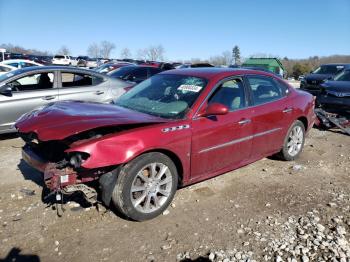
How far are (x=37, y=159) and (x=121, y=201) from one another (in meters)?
1.08

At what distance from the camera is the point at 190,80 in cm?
461

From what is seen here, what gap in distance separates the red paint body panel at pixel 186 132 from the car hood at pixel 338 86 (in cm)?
444

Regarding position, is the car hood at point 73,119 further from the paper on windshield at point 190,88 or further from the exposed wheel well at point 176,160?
the paper on windshield at point 190,88

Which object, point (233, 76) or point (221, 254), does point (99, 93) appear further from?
point (221, 254)

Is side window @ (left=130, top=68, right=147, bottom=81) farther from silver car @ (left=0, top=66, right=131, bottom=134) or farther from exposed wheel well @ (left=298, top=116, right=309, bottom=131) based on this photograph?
exposed wheel well @ (left=298, top=116, right=309, bottom=131)

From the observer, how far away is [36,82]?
24.0 ft

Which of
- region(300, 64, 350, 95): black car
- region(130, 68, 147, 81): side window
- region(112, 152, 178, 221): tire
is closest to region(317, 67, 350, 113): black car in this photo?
region(300, 64, 350, 95): black car

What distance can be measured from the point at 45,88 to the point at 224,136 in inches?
176

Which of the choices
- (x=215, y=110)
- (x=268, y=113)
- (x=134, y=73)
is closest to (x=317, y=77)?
(x=134, y=73)

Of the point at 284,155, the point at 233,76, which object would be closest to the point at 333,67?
the point at 284,155

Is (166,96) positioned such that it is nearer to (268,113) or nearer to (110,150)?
(110,150)

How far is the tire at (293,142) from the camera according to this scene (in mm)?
5749

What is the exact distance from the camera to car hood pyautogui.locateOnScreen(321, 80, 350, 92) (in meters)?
9.05

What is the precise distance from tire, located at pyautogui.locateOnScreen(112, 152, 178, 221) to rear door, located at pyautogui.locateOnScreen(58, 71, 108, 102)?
4.12 m
